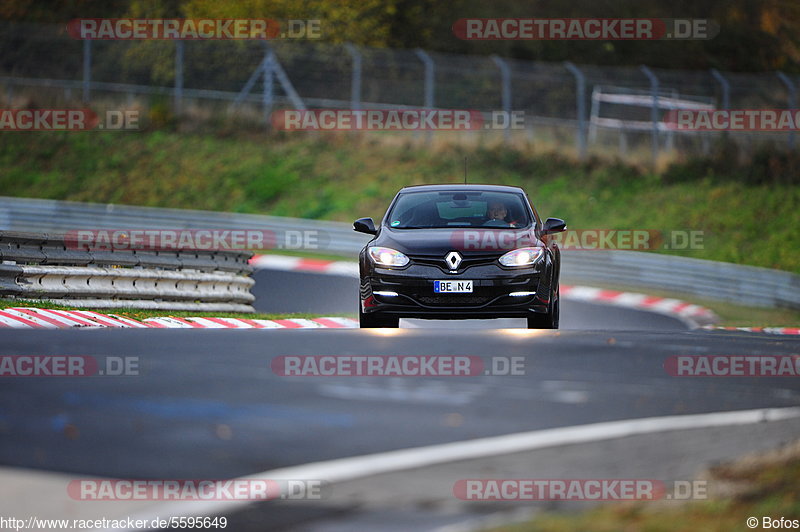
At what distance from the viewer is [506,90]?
38.6m

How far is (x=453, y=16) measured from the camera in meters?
51.3

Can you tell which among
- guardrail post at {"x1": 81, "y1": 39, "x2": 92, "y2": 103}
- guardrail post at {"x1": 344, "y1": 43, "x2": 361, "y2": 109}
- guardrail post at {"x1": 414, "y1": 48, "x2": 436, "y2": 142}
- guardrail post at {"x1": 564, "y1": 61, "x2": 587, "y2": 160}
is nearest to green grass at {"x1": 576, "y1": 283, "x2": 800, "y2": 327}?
guardrail post at {"x1": 564, "y1": 61, "x2": 587, "y2": 160}

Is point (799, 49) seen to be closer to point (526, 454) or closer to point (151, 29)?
point (151, 29)

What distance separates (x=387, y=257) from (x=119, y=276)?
4.30 meters

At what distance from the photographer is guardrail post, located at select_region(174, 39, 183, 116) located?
42.3 m

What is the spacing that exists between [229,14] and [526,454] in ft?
135

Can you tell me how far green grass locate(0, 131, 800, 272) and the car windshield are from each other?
61.6 ft

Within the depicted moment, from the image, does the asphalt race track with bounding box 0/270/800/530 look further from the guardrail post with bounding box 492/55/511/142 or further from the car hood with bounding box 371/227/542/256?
the guardrail post with bounding box 492/55/511/142

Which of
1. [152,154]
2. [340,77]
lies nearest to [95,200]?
[152,154]

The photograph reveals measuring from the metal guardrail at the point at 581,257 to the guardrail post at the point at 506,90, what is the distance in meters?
6.54

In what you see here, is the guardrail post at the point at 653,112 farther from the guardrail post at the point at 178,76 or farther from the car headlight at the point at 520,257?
the car headlight at the point at 520,257

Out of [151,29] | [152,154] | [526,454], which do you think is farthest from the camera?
[151,29]

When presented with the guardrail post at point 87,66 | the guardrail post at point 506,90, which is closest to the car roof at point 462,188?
the guardrail post at point 506,90

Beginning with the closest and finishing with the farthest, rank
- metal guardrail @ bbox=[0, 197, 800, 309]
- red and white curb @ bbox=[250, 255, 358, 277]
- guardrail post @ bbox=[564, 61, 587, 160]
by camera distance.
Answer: metal guardrail @ bbox=[0, 197, 800, 309]
red and white curb @ bbox=[250, 255, 358, 277]
guardrail post @ bbox=[564, 61, 587, 160]
